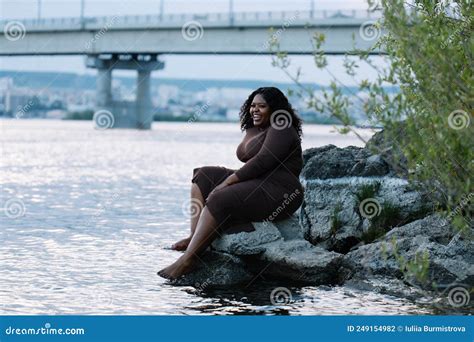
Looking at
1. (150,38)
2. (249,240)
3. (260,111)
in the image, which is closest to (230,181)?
(249,240)

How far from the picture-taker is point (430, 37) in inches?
323

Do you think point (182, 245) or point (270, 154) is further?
point (182, 245)

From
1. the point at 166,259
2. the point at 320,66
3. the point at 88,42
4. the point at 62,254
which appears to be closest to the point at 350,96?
the point at 320,66

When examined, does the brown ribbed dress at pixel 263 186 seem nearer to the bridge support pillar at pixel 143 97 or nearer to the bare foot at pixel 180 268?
the bare foot at pixel 180 268

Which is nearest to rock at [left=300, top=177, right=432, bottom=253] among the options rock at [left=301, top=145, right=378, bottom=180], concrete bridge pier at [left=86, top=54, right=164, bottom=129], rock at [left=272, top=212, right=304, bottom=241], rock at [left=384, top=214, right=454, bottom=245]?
rock at [left=301, top=145, right=378, bottom=180]

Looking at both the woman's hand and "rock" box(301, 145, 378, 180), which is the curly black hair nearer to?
the woman's hand

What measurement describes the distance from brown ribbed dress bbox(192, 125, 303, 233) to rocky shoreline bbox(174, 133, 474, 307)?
21cm

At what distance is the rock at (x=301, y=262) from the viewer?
34.6 ft

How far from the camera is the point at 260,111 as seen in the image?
10859mm

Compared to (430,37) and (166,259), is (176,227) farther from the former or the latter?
(430,37)

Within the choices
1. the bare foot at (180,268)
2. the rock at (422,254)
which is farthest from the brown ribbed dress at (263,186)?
the rock at (422,254)

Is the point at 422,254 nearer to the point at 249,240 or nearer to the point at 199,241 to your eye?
the point at 249,240

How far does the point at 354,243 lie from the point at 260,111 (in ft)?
8.36

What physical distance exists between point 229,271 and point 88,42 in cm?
6861
